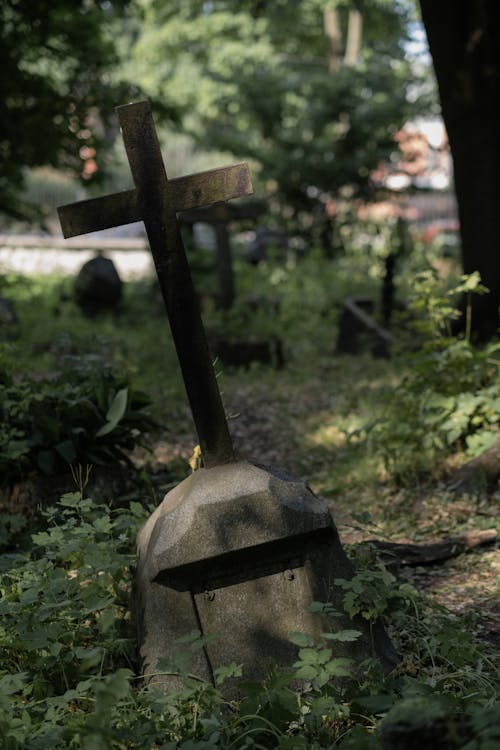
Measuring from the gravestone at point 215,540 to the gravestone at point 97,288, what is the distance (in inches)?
365

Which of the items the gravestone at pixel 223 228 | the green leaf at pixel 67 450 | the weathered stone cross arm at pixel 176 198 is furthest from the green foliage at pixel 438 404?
the gravestone at pixel 223 228

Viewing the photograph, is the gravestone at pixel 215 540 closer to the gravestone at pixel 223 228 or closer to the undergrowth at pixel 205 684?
the undergrowth at pixel 205 684

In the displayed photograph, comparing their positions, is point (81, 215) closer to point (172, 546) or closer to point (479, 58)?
point (172, 546)

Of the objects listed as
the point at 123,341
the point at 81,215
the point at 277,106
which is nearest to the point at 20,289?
the point at 123,341

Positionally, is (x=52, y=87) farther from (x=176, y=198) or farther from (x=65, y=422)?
(x=176, y=198)

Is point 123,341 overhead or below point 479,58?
below

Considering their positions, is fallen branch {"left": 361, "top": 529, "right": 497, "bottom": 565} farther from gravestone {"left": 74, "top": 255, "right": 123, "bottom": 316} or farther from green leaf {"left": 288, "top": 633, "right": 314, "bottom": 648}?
gravestone {"left": 74, "top": 255, "right": 123, "bottom": 316}

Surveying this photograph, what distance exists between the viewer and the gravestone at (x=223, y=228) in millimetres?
11750

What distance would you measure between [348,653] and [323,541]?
44 cm


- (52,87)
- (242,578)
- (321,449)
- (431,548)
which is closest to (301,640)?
(242,578)

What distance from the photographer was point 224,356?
9.48 metres

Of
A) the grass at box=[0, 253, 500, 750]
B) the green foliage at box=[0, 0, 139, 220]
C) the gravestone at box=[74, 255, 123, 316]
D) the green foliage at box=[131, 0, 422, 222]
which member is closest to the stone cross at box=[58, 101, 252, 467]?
the grass at box=[0, 253, 500, 750]

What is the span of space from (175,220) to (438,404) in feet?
8.77

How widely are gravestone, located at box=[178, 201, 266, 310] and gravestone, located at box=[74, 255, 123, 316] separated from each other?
57.9 inches
